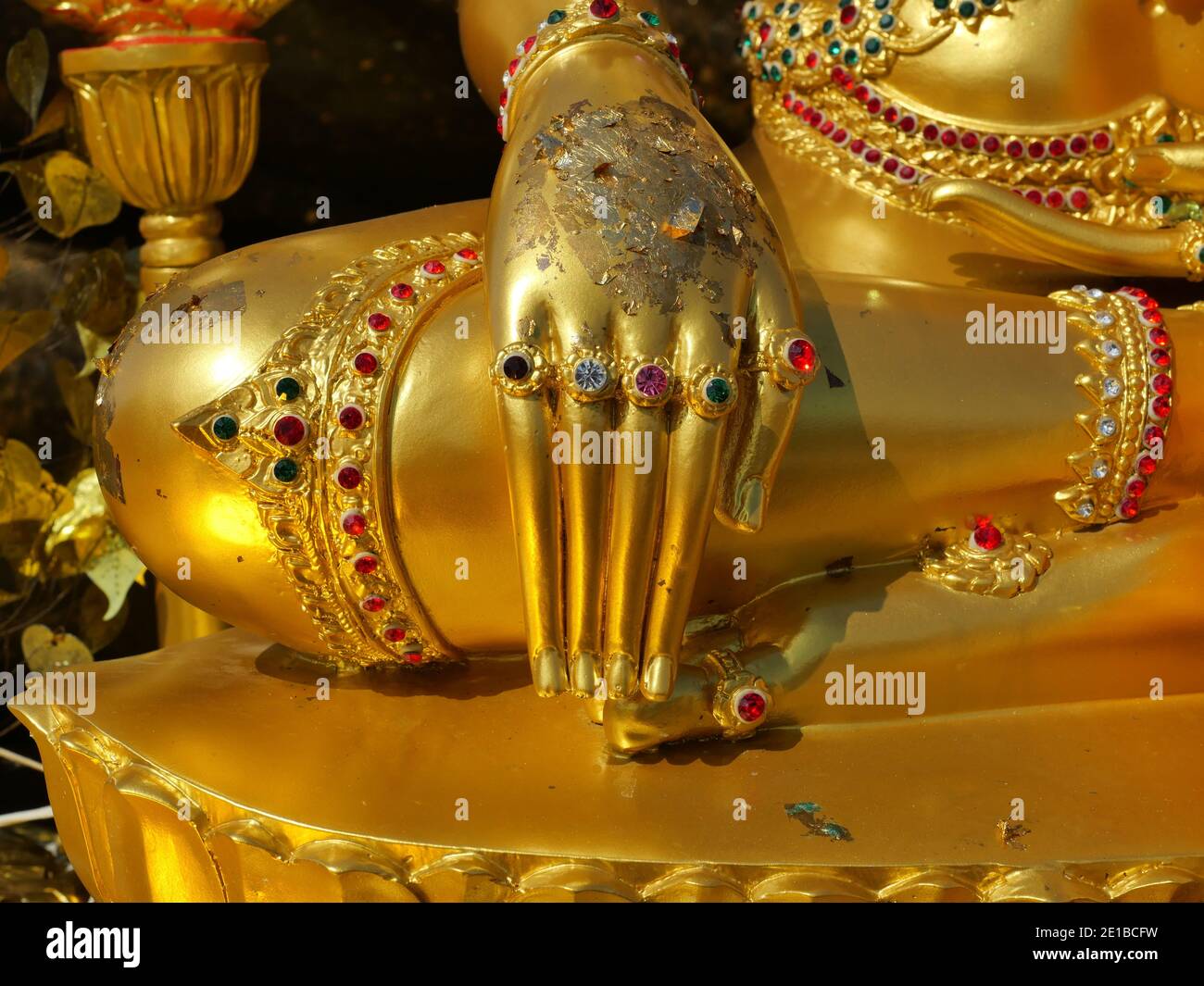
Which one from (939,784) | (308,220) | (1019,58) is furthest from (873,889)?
(308,220)

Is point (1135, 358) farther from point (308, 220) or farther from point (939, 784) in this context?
point (308, 220)

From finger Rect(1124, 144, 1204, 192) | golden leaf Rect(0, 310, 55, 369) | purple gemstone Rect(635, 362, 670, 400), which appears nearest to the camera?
purple gemstone Rect(635, 362, 670, 400)

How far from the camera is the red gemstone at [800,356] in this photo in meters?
0.79

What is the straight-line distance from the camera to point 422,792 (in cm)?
86

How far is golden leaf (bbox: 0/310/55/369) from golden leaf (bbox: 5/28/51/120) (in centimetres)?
18

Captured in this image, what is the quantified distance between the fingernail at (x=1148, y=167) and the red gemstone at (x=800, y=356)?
44cm

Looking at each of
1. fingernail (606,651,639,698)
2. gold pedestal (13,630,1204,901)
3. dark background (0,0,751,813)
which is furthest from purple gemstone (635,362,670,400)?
dark background (0,0,751,813)

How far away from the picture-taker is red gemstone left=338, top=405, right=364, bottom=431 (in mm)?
872

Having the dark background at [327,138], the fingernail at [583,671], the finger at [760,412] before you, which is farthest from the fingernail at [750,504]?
the dark background at [327,138]

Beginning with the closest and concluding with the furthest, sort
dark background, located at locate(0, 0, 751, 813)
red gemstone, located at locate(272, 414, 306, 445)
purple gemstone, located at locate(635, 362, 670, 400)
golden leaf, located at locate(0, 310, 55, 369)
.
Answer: purple gemstone, located at locate(635, 362, 670, 400), red gemstone, located at locate(272, 414, 306, 445), golden leaf, located at locate(0, 310, 55, 369), dark background, located at locate(0, 0, 751, 813)

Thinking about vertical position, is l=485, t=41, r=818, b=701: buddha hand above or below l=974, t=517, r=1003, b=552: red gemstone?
above

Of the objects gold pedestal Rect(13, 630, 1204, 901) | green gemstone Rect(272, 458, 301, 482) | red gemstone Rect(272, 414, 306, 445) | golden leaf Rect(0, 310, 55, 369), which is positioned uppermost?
golden leaf Rect(0, 310, 55, 369)

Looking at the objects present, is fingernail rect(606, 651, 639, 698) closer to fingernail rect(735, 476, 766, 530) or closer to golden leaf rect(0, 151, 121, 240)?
fingernail rect(735, 476, 766, 530)

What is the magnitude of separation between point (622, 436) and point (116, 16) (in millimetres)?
715
